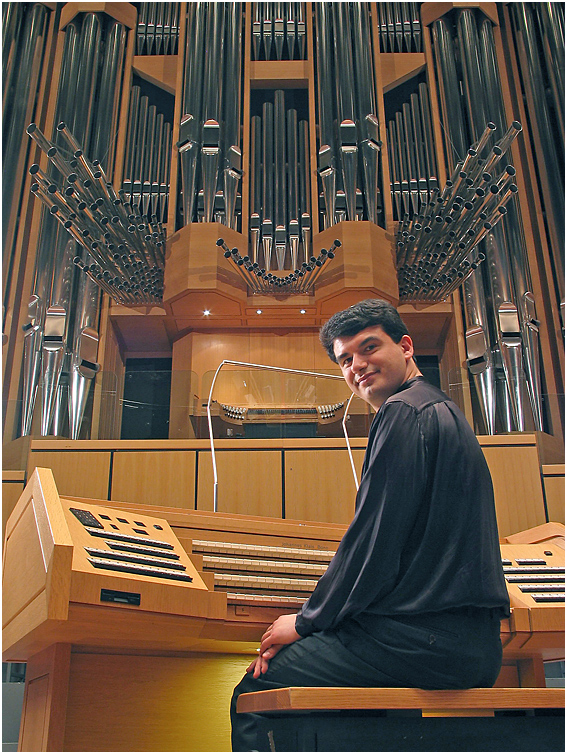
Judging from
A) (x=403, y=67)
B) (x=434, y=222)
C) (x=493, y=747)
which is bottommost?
(x=493, y=747)

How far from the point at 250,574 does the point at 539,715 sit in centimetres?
125

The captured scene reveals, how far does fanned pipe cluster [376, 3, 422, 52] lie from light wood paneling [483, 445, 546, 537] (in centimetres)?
555

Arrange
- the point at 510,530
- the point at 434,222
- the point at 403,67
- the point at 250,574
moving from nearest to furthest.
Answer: the point at 250,574 < the point at 510,530 < the point at 434,222 < the point at 403,67

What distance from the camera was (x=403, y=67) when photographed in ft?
26.4

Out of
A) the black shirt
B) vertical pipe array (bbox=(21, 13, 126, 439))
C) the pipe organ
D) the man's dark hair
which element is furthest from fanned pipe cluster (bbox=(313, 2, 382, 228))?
the black shirt

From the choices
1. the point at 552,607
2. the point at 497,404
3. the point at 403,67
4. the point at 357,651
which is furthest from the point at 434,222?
the point at 357,651

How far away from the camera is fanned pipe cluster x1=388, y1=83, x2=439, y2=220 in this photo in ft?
24.1

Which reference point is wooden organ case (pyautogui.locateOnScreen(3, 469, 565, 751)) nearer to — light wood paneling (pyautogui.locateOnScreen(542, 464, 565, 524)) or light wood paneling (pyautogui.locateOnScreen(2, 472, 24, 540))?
light wood paneling (pyautogui.locateOnScreen(542, 464, 565, 524))

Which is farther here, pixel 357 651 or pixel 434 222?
pixel 434 222

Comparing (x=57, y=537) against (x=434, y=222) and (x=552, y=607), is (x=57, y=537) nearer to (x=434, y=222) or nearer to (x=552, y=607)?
(x=552, y=607)

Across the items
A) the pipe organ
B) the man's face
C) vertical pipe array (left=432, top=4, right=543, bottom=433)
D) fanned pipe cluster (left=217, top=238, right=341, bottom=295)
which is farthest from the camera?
fanned pipe cluster (left=217, top=238, right=341, bottom=295)

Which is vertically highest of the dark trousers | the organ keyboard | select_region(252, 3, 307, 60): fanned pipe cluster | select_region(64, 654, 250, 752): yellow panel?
select_region(252, 3, 307, 60): fanned pipe cluster

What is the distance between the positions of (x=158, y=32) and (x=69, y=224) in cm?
382

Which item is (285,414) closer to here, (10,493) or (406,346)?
(10,493)
